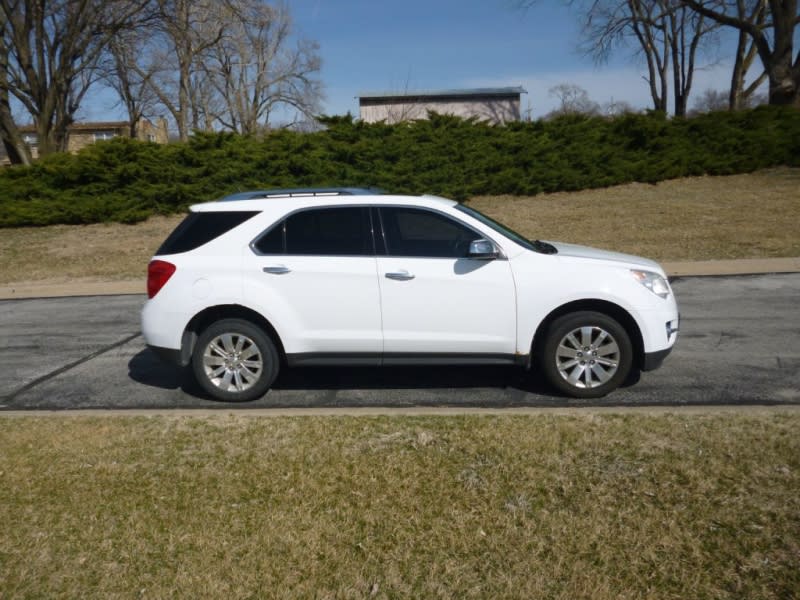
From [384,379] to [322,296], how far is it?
118 cm

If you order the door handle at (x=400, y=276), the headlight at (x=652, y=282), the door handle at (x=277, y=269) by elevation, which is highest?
the door handle at (x=277, y=269)

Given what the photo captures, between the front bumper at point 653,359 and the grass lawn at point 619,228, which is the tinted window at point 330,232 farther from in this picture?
the grass lawn at point 619,228

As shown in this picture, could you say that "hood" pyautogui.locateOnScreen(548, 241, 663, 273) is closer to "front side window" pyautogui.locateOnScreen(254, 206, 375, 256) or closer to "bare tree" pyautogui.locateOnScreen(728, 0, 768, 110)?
"front side window" pyautogui.locateOnScreen(254, 206, 375, 256)

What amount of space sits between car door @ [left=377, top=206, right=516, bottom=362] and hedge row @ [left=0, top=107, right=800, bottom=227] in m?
13.0

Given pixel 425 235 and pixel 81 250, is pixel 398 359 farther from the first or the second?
pixel 81 250

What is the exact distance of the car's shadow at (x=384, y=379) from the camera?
6.55m

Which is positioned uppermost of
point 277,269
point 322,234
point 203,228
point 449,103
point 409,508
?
point 449,103

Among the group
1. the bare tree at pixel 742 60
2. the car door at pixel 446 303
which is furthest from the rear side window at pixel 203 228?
the bare tree at pixel 742 60

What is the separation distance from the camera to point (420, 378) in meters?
6.83

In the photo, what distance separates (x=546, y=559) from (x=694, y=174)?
64.4 feet

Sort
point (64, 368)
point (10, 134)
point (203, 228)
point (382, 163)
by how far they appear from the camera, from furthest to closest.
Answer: point (10, 134) < point (382, 163) < point (64, 368) < point (203, 228)

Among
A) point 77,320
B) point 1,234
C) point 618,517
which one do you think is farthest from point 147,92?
point 618,517

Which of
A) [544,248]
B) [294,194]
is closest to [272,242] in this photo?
[294,194]

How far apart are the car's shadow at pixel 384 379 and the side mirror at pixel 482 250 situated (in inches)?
47.6
